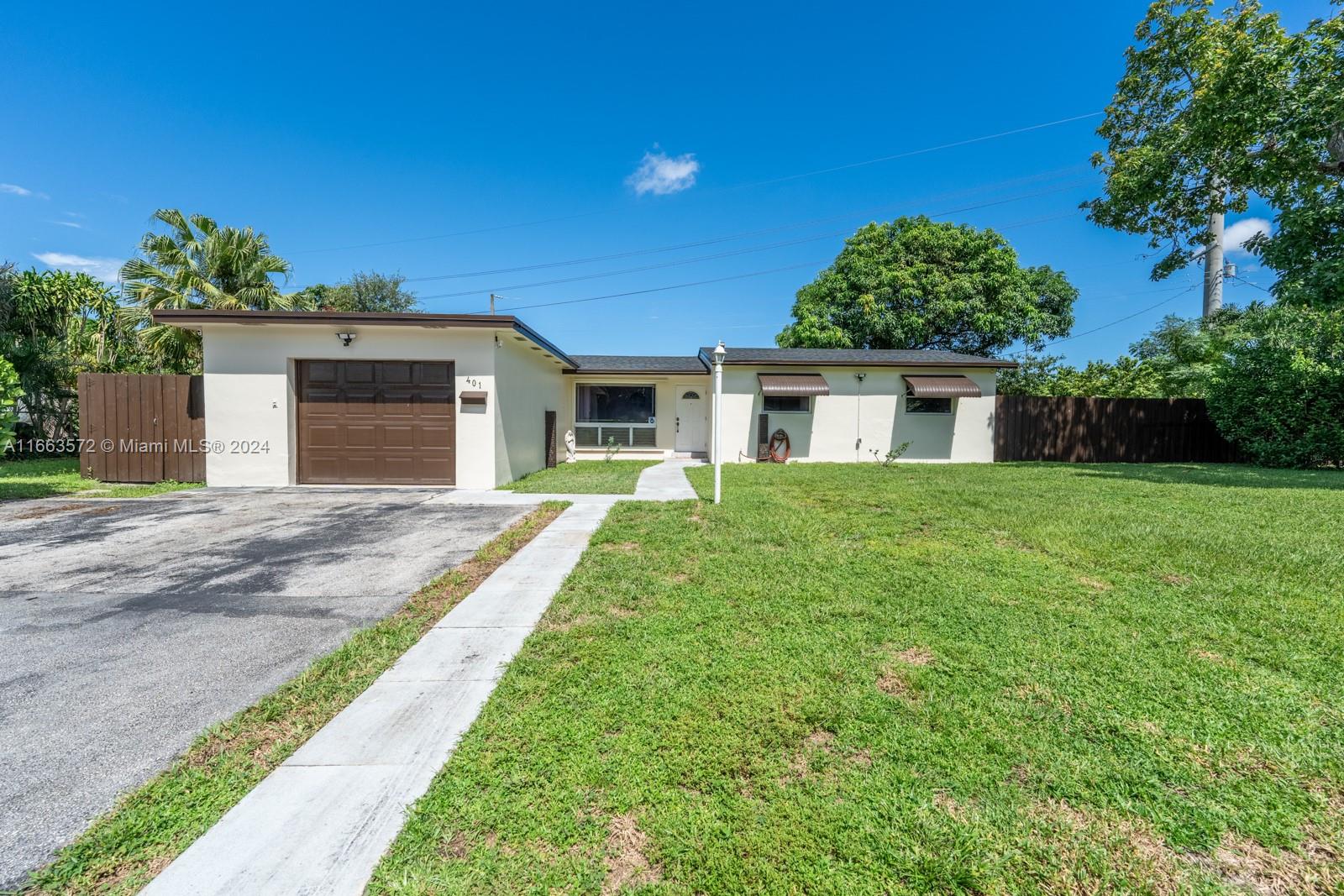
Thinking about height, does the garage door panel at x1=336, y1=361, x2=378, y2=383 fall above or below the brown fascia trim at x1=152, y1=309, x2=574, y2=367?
below

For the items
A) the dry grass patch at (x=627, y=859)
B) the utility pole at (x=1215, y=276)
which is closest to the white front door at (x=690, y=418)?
the dry grass patch at (x=627, y=859)

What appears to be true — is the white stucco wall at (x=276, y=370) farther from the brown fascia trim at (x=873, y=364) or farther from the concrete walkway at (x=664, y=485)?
the brown fascia trim at (x=873, y=364)

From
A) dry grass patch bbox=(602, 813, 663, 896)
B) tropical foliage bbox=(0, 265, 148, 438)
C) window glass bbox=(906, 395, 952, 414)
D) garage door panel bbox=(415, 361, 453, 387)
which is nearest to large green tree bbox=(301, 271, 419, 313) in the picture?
tropical foliage bbox=(0, 265, 148, 438)

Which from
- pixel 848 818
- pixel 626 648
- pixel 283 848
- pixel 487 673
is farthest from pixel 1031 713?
pixel 283 848

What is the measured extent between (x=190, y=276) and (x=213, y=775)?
16.3 m

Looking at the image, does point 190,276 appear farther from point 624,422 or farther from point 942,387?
point 942,387

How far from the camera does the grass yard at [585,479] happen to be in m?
9.31

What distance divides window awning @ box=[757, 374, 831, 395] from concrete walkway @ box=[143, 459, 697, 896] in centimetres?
1089

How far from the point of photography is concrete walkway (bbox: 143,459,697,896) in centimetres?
155

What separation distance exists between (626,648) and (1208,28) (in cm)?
2270

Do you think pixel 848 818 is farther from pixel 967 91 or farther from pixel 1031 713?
pixel 967 91

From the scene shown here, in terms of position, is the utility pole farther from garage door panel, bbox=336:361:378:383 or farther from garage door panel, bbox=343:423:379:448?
garage door panel, bbox=343:423:379:448

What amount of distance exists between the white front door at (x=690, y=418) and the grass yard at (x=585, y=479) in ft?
6.52

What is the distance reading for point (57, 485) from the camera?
360 inches
